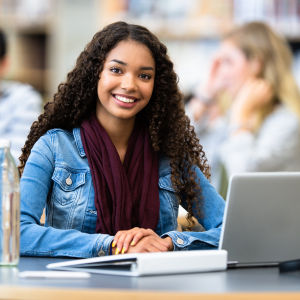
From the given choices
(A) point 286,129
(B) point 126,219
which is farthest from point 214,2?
(B) point 126,219

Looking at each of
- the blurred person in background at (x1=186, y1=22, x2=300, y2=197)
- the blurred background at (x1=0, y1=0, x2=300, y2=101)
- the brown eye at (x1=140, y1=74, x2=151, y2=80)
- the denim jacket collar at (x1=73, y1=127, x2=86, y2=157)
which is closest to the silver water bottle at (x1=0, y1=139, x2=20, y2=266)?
the denim jacket collar at (x1=73, y1=127, x2=86, y2=157)

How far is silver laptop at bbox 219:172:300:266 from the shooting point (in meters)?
0.97

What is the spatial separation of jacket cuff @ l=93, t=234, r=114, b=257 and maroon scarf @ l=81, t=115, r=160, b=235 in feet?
0.45

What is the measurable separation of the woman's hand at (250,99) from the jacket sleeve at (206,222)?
5.19 feet

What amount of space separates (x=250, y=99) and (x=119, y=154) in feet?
5.62

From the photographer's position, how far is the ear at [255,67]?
2.90 meters

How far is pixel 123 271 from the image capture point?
0.89 meters

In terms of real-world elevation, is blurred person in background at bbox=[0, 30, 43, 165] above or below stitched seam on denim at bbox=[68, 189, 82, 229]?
above

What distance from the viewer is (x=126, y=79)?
134 centimetres

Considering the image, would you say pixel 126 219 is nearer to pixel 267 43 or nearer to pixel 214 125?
pixel 267 43

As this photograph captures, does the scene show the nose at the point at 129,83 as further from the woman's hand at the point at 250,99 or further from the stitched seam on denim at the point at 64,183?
the woman's hand at the point at 250,99

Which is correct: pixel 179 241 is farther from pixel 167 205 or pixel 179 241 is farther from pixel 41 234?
pixel 41 234

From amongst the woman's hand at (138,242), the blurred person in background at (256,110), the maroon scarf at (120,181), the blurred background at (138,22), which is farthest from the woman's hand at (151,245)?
the blurred background at (138,22)

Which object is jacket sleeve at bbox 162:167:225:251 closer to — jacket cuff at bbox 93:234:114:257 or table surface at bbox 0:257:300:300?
jacket cuff at bbox 93:234:114:257
